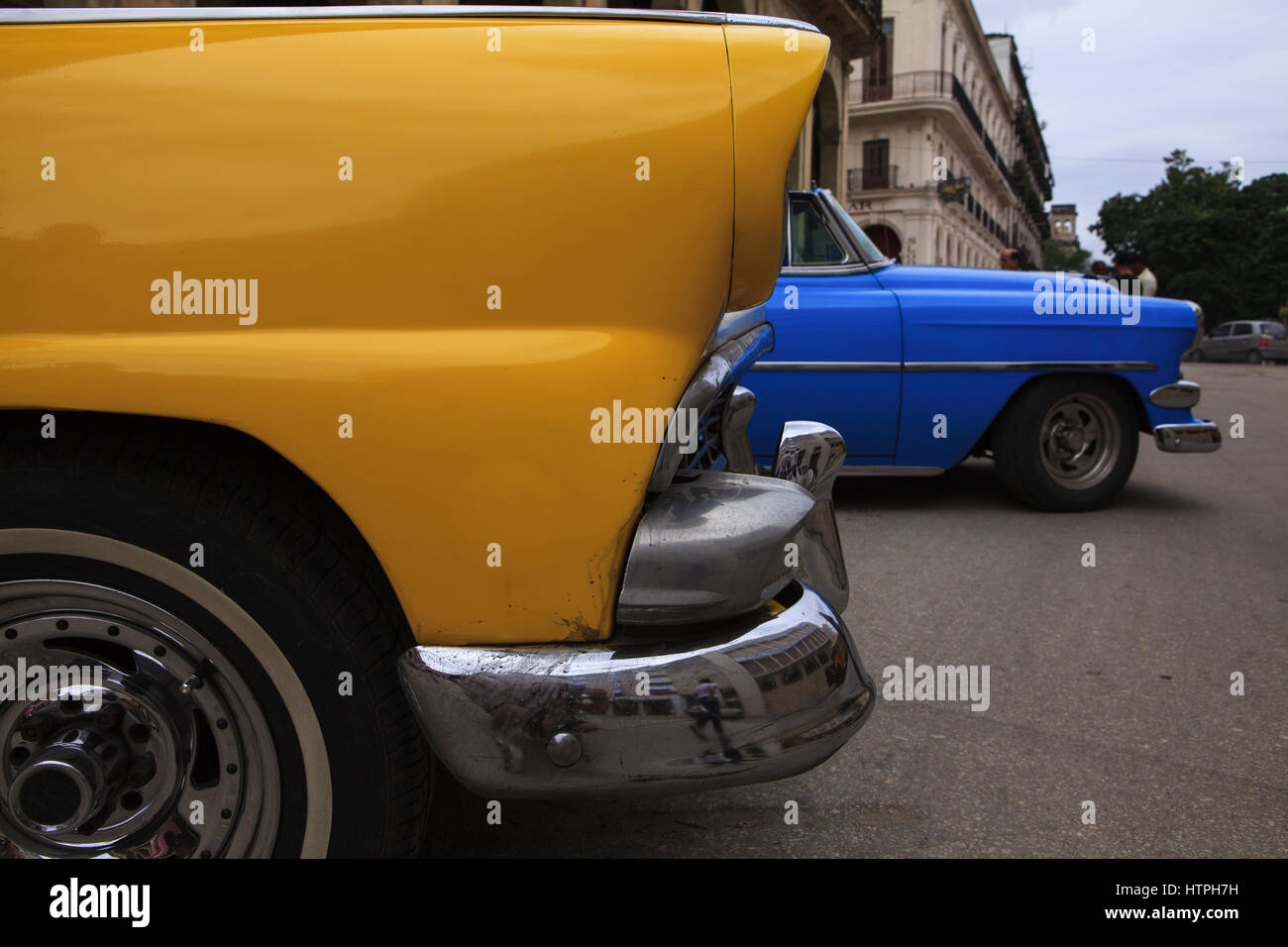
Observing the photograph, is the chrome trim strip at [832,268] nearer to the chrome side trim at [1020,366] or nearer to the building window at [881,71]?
the chrome side trim at [1020,366]

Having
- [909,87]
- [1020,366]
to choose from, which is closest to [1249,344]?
[909,87]

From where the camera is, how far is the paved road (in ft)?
6.82

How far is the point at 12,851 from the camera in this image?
1.47 m

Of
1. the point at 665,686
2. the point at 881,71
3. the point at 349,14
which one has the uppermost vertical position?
the point at 881,71

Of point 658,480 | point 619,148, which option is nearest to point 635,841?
point 658,480

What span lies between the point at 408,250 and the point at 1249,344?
38723 mm

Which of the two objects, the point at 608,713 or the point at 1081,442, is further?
the point at 1081,442

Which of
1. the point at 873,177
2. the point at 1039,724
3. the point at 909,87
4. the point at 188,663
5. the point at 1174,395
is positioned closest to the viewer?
the point at 188,663

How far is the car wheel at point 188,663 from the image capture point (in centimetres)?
139

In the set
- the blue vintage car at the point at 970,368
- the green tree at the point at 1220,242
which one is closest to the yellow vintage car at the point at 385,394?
the blue vintage car at the point at 970,368

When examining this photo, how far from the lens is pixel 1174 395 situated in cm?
537

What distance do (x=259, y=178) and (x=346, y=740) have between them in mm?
798

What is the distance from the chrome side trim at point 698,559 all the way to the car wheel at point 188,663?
39 centimetres

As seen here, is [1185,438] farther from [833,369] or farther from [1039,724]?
[1039,724]
